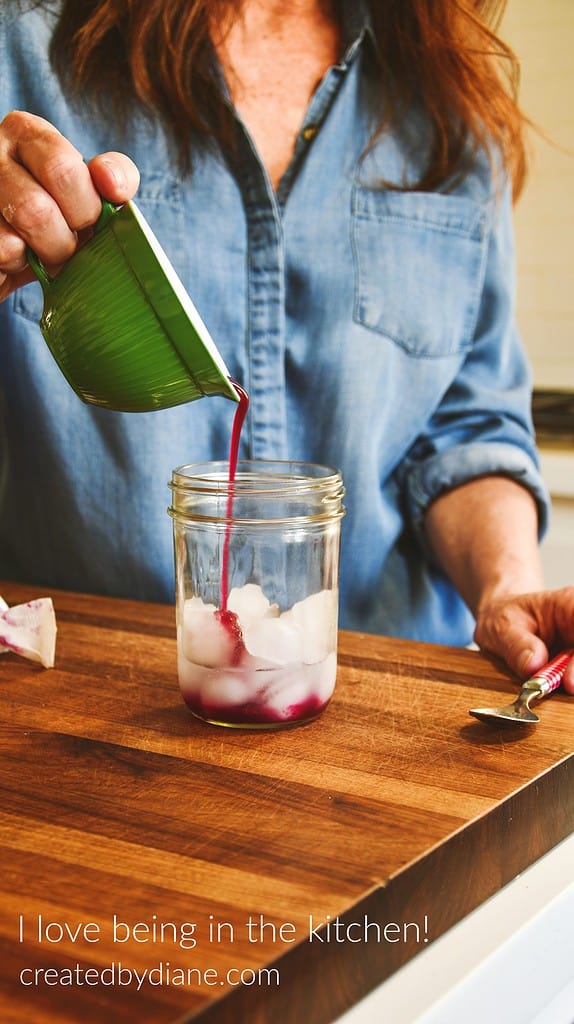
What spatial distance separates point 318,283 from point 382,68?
0.92 ft

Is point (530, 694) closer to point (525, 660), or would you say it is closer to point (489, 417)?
point (525, 660)

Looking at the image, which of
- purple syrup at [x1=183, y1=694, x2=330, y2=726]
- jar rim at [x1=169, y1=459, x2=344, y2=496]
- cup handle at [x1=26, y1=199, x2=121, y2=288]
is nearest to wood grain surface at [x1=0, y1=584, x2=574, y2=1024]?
purple syrup at [x1=183, y1=694, x2=330, y2=726]

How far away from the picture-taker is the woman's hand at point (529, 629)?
0.83 metres

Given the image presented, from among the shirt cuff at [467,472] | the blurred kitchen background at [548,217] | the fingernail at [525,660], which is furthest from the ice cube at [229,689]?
the blurred kitchen background at [548,217]

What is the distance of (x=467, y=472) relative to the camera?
3.85 ft

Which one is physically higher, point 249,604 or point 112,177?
point 112,177

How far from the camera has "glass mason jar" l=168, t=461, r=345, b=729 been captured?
693 millimetres

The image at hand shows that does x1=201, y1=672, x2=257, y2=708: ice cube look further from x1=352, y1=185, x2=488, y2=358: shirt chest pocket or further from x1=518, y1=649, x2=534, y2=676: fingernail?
x1=352, y1=185, x2=488, y2=358: shirt chest pocket

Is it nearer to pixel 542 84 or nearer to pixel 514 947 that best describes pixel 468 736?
pixel 514 947

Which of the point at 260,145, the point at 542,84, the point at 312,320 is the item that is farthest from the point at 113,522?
the point at 542,84

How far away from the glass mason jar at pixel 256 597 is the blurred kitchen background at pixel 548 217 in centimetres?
170

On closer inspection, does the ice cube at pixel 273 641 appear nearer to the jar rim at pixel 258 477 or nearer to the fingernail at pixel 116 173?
the jar rim at pixel 258 477

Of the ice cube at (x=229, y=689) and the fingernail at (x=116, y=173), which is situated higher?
the fingernail at (x=116, y=173)

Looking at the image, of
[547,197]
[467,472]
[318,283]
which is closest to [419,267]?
[318,283]
